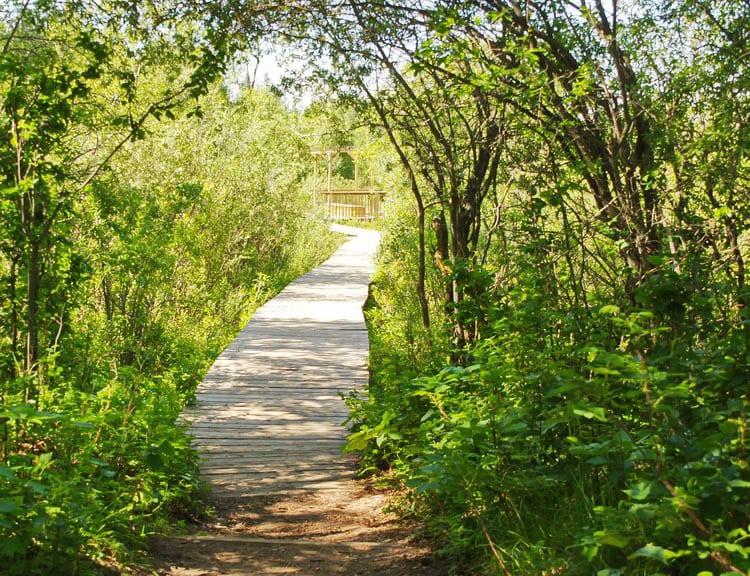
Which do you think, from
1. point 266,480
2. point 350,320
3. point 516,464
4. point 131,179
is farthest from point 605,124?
point 131,179

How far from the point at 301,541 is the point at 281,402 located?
275 centimetres

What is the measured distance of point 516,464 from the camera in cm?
358

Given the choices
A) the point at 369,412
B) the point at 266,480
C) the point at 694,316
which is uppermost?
the point at 694,316

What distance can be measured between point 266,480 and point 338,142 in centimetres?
344

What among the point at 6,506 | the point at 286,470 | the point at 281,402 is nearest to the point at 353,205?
the point at 281,402

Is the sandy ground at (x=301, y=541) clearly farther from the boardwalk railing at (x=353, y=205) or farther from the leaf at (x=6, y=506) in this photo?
the boardwalk railing at (x=353, y=205)

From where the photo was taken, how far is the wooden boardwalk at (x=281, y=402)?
527cm

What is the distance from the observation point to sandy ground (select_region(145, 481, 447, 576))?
3.49 meters

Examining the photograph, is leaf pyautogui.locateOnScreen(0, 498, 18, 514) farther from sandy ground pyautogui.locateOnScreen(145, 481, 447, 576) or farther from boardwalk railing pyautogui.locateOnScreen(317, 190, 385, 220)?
boardwalk railing pyautogui.locateOnScreen(317, 190, 385, 220)

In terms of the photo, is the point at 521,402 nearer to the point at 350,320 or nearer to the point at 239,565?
the point at 239,565

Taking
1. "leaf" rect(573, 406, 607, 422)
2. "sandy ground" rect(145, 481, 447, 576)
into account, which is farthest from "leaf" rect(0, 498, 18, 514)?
"leaf" rect(573, 406, 607, 422)

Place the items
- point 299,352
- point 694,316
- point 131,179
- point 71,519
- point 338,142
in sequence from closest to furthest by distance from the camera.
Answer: point 71,519
point 694,316
point 338,142
point 299,352
point 131,179

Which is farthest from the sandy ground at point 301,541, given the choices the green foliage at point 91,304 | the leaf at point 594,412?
the leaf at point 594,412

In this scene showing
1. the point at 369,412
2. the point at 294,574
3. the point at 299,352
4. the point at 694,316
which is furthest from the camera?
the point at 299,352
